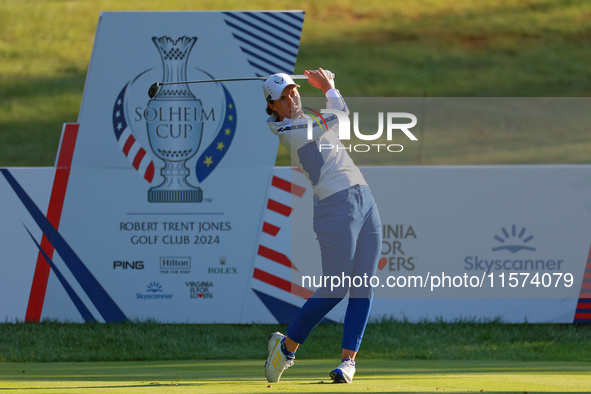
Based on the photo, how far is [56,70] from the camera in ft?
68.4

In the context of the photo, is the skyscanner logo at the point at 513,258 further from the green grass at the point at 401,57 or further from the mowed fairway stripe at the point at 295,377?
the green grass at the point at 401,57

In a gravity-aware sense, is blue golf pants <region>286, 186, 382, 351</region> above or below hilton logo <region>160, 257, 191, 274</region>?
above

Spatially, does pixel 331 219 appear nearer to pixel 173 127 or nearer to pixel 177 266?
pixel 177 266

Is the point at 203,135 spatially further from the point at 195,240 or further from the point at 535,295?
the point at 535,295

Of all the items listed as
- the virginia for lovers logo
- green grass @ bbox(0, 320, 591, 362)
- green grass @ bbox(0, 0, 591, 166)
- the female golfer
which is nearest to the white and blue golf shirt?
the female golfer

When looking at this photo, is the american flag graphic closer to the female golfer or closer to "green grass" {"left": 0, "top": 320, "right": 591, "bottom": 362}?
"green grass" {"left": 0, "top": 320, "right": 591, "bottom": 362}

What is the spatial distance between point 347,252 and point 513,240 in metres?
3.49

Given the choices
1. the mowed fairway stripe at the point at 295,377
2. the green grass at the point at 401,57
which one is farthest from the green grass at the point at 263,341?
the green grass at the point at 401,57

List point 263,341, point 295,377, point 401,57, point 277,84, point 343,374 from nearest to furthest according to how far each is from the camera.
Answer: point 343,374, point 277,84, point 295,377, point 263,341, point 401,57

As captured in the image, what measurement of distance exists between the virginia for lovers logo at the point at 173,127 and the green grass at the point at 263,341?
1270 millimetres

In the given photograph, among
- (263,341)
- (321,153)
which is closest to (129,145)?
(263,341)

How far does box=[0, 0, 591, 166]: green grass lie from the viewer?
17719 mm

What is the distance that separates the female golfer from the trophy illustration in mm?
3032

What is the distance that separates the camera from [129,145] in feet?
27.0
